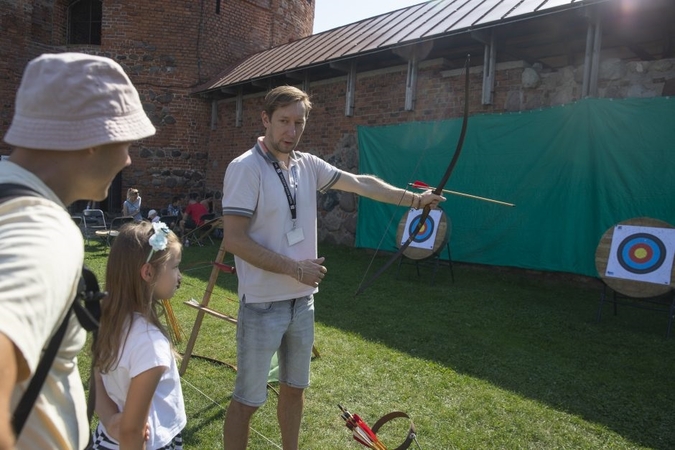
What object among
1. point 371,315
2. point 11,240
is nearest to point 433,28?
point 371,315

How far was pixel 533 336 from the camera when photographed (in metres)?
4.59

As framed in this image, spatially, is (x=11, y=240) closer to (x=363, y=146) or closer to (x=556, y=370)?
(x=556, y=370)

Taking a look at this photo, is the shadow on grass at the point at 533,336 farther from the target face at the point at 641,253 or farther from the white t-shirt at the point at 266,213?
the white t-shirt at the point at 266,213

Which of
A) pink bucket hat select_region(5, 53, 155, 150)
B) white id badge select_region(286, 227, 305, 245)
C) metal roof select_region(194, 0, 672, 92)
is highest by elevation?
metal roof select_region(194, 0, 672, 92)

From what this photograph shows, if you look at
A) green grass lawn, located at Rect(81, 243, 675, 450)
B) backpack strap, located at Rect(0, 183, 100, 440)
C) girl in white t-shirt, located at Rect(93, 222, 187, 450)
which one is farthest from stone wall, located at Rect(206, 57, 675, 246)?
backpack strap, located at Rect(0, 183, 100, 440)

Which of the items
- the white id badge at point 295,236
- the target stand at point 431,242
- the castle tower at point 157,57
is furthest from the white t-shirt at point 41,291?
the castle tower at point 157,57

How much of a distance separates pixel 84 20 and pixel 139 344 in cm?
1595

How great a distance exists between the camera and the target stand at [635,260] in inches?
193

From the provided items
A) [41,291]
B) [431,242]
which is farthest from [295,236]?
[431,242]

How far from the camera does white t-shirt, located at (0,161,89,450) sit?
→ 624 mm

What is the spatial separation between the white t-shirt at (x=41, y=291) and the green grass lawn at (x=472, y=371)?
6.68 ft

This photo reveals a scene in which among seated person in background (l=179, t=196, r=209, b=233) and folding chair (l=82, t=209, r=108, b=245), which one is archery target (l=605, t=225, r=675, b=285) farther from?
folding chair (l=82, t=209, r=108, b=245)

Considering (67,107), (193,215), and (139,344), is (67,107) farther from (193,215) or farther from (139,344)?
(193,215)

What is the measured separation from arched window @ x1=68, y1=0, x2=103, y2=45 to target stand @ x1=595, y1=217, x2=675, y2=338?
1474 cm
